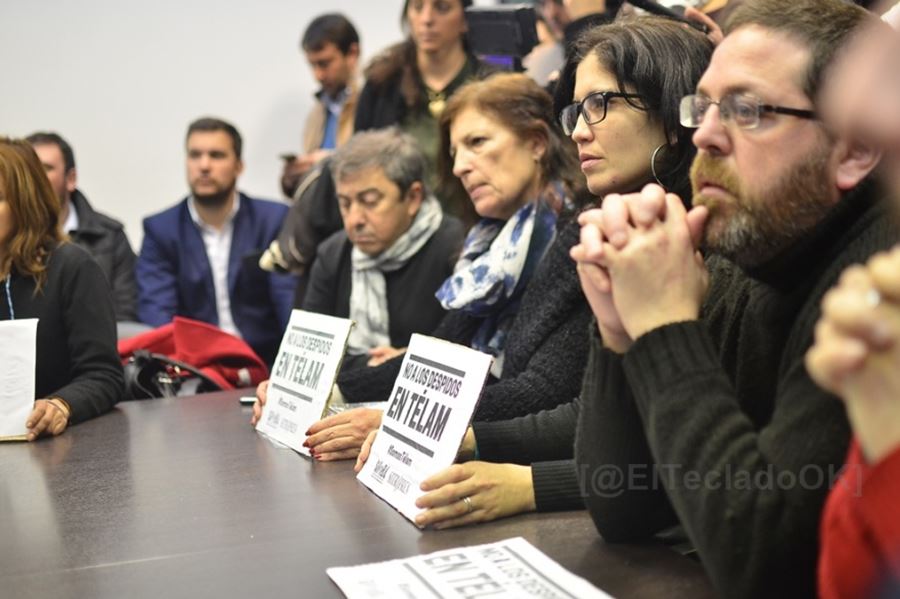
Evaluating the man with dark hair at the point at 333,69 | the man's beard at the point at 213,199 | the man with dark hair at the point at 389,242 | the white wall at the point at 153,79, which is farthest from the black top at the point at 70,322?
the white wall at the point at 153,79

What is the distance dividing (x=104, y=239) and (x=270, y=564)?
420 cm

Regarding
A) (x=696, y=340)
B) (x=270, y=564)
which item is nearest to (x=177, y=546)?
(x=270, y=564)

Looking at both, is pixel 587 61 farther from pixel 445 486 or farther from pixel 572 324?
pixel 445 486

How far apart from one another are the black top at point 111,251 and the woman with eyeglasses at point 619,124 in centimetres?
363

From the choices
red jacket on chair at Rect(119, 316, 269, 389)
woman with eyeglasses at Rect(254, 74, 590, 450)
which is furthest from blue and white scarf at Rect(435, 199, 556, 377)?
red jacket on chair at Rect(119, 316, 269, 389)

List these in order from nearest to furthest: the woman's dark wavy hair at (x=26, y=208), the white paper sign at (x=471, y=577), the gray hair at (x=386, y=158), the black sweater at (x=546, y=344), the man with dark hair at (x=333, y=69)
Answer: the white paper sign at (x=471, y=577)
the black sweater at (x=546, y=344)
the woman's dark wavy hair at (x=26, y=208)
the gray hair at (x=386, y=158)
the man with dark hair at (x=333, y=69)

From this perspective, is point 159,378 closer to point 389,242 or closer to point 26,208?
point 26,208

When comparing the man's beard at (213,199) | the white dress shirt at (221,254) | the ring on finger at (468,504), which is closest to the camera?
the ring on finger at (468,504)

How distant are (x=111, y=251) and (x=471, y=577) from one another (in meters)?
4.40

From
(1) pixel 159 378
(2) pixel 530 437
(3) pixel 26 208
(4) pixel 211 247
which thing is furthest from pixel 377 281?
(4) pixel 211 247

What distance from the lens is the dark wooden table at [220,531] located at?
4.40ft

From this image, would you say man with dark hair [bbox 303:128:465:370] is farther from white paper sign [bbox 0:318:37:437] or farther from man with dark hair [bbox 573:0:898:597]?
man with dark hair [bbox 573:0:898:597]

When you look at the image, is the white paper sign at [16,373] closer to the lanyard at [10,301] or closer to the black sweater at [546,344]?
the lanyard at [10,301]

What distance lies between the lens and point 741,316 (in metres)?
1.50
